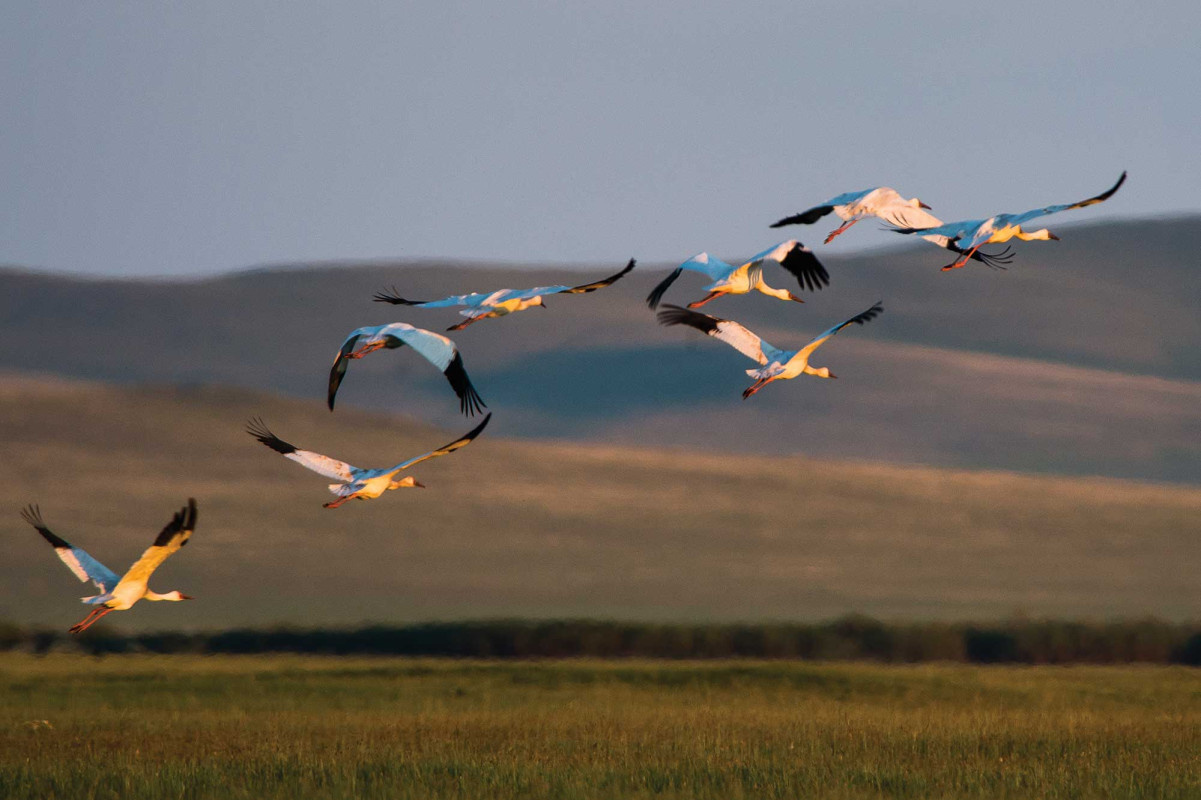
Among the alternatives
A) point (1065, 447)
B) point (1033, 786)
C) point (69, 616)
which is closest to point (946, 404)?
point (1065, 447)

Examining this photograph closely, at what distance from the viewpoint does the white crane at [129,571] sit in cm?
1972

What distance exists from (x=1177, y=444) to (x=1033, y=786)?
473ft

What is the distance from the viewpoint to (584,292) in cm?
1998

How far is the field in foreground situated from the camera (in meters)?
23.9

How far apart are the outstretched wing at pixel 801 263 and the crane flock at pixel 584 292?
12 mm

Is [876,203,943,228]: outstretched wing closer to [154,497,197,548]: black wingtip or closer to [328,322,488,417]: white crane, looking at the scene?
[328,322,488,417]: white crane

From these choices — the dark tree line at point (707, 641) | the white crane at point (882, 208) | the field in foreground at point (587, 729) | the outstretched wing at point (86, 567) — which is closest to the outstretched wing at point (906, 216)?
the white crane at point (882, 208)

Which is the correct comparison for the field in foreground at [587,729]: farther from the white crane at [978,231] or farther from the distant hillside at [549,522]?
the distant hillside at [549,522]

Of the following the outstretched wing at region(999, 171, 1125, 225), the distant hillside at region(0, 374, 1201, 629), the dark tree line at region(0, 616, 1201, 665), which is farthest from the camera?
the distant hillside at region(0, 374, 1201, 629)

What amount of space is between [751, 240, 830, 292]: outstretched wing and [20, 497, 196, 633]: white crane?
733 centimetres

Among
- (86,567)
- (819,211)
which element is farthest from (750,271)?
(86,567)

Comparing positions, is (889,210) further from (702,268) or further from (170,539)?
(170,539)

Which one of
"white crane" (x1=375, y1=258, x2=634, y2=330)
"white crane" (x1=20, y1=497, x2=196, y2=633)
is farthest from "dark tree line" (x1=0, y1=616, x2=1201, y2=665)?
"white crane" (x1=375, y1=258, x2=634, y2=330)

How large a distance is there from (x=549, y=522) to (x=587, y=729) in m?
71.3
